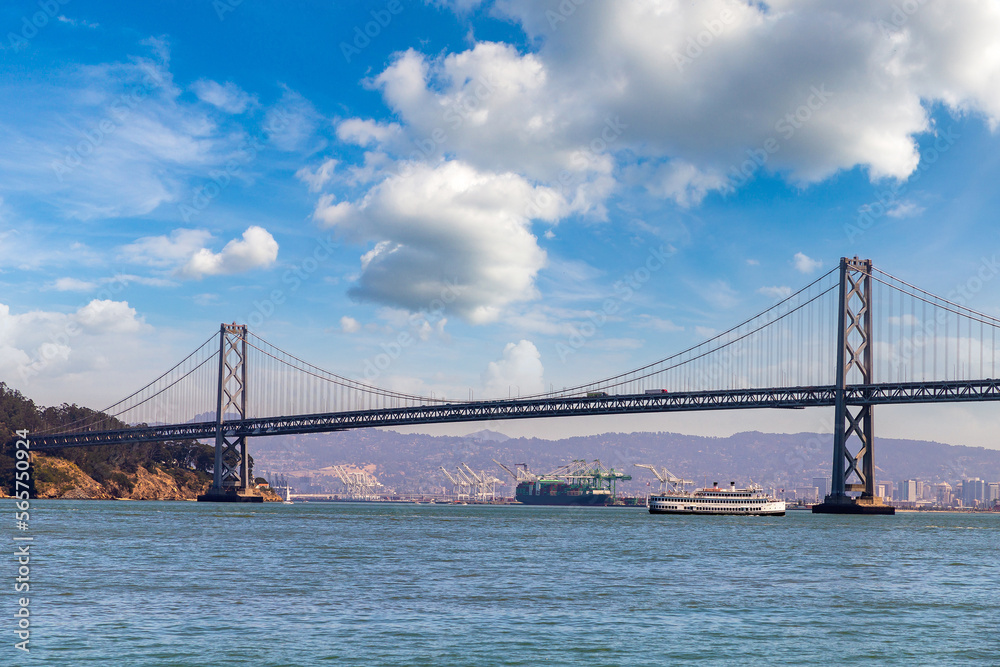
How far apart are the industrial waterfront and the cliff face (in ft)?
317

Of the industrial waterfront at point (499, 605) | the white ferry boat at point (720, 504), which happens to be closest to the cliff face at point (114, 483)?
the white ferry boat at point (720, 504)

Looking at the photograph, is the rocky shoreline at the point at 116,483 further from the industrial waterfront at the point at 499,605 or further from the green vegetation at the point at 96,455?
the industrial waterfront at the point at 499,605

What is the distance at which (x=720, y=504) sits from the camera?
9800 cm

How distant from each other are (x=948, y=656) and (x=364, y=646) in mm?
11078

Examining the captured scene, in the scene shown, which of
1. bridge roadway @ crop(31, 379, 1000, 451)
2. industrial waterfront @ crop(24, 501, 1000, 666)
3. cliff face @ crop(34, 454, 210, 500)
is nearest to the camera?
industrial waterfront @ crop(24, 501, 1000, 666)

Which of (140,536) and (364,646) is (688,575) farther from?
(140,536)

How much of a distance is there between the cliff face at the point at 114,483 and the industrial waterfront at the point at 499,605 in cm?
9675

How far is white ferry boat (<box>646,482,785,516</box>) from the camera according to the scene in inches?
3873


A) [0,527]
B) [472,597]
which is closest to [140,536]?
[0,527]

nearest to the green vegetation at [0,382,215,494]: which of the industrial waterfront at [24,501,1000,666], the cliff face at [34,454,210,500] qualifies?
the cliff face at [34,454,210,500]

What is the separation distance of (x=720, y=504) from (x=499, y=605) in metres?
79.3

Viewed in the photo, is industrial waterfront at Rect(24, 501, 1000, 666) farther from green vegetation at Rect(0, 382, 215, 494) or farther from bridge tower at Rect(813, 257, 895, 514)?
green vegetation at Rect(0, 382, 215, 494)

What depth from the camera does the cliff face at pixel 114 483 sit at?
129 meters

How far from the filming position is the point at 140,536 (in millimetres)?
47219
